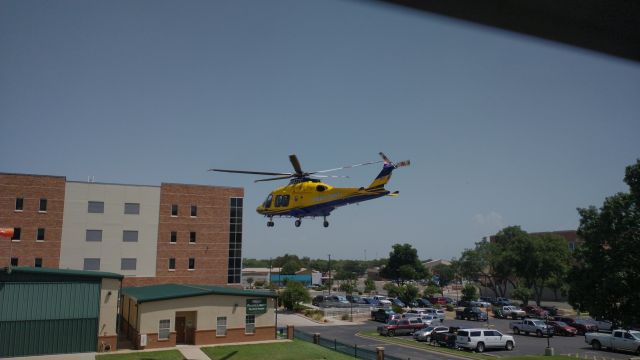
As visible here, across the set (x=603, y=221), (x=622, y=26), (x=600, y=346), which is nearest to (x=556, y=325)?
(x=600, y=346)

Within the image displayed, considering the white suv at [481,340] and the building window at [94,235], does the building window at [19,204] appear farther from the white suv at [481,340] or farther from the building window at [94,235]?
the white suv at [481,340]

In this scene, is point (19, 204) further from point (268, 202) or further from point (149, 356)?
point (268, 202)

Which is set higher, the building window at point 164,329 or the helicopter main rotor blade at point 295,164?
the helicopter main rotor blade at point 295,164

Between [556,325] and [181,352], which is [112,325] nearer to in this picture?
[181,352]

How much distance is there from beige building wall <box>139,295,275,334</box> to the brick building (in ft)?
66.6

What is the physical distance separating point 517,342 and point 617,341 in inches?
309

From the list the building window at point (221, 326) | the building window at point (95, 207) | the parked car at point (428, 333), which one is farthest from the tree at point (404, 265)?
the building window at point (221, 326)

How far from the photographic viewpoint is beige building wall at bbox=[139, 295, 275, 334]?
33.9m

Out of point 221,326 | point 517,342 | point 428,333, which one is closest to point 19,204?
point 221,326

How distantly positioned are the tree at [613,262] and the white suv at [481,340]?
6.29m

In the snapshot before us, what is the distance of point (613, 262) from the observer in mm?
34906

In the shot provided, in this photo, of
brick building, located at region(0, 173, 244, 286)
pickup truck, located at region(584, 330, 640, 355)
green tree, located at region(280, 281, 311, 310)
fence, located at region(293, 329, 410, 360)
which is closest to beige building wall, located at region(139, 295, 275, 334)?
fence, located at region(293, 329, 410, 360)

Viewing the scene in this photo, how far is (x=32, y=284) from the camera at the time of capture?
103 feet

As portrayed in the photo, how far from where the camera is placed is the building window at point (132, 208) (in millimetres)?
54312
